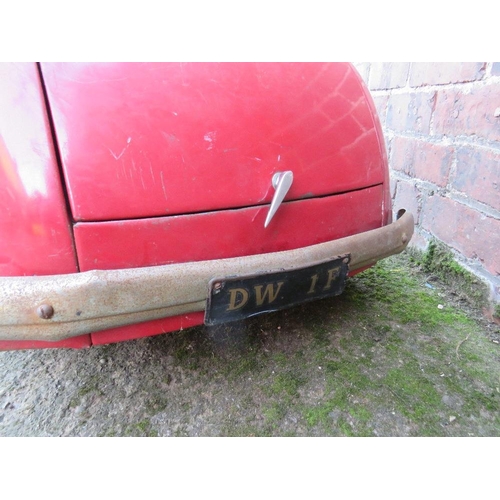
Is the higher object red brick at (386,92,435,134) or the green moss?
red brick at (386,92,435,134)

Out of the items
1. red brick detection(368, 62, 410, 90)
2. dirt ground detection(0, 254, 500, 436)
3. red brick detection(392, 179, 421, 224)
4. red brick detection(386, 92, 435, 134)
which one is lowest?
dirt ground detection(0, 254, 500, 436)

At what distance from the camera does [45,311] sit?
37.6 inches

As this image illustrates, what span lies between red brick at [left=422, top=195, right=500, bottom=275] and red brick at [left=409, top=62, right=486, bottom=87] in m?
0.61

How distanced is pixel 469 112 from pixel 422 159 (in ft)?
1.44

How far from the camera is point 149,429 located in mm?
1288

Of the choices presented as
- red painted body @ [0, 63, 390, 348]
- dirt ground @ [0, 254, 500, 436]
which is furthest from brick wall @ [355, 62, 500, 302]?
red painted body @ [0, 63, 390, 348]

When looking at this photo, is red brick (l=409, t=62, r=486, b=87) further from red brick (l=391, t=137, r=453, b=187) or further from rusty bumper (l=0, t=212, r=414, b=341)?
rusty bumper (l=0, t=212, r=414, b=341)

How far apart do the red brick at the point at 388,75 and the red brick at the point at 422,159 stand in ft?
1.21

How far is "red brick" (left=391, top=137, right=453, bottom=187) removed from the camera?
6.84ft

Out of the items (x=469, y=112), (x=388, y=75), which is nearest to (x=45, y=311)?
(x=469, y=112)

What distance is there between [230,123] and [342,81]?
525mm

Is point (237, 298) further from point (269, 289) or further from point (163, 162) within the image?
point (163, 162)

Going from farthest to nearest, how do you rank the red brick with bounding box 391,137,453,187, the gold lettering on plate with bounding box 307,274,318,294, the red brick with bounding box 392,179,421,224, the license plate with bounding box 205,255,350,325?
the red brick with bounding box 392,179,421,224, the red brick with bounding box 391,137,453,187, the gold lettering on plate with bounding box 307,274,318,294, the license plate with bounding box 205,255,350,325

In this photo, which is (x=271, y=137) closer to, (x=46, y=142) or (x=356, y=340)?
(x=46, y=142)
